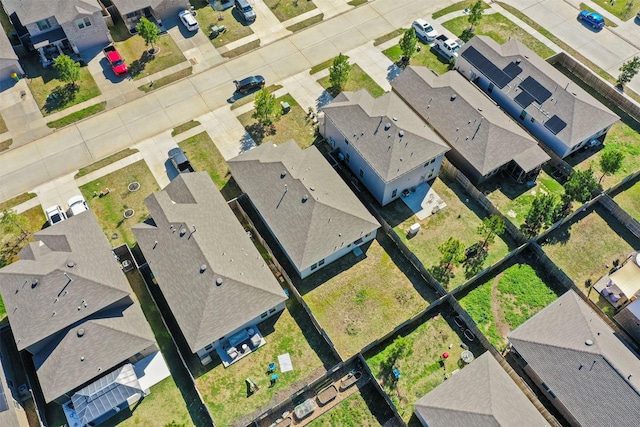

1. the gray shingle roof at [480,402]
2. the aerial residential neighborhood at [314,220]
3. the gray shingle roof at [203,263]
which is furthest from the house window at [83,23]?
the gray shingle roof at [480,402]

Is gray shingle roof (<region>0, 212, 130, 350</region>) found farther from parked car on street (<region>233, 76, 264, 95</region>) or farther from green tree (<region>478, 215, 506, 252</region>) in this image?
green tree (<region>478, 215, 506, 252</region>)

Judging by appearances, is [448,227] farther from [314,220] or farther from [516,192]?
[314,220]

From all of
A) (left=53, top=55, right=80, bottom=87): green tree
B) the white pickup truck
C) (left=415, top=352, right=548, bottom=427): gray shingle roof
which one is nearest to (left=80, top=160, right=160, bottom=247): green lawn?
(left=53, top=55, right=80, bottom=87): green tree

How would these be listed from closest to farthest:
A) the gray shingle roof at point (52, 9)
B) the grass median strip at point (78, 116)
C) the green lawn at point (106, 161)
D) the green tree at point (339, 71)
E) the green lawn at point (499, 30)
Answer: the green lawn at point (106, 161) → the green tree at point (339, 71) → the grass median strip at point (78, 116) → the gray shingle roof at point (52, 9) → the green lawn at point (499, 30)

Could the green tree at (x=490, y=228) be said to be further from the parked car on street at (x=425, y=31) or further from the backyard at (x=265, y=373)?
the parked car on street at (x=425, y=31)

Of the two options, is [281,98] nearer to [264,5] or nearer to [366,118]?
[366,118]

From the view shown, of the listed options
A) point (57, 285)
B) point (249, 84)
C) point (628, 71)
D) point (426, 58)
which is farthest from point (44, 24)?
point (628, 71)
